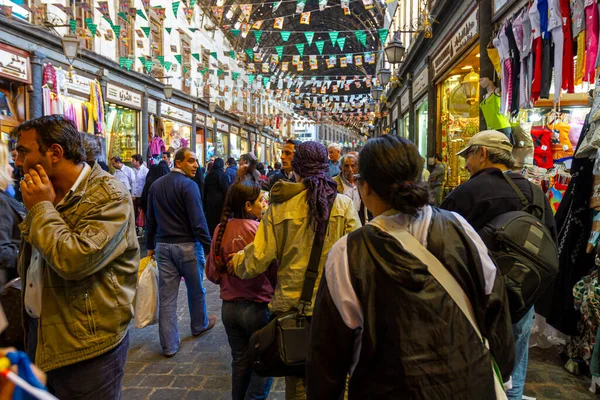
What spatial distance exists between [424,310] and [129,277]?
155 cm

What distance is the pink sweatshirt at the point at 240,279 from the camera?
299cm

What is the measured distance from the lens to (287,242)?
264cm

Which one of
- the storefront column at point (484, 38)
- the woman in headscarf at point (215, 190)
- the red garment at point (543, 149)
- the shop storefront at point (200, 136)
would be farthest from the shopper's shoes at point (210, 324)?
the shop storefront at point (200, 136)

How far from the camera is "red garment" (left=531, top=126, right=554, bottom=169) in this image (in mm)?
6043

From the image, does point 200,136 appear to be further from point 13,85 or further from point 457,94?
point 457,94

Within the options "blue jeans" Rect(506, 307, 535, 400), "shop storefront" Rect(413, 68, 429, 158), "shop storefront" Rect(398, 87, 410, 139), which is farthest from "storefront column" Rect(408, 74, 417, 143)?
"blue jeans" Rect(506, 307, 535, 400)

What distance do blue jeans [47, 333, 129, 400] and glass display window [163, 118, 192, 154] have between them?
1808cm

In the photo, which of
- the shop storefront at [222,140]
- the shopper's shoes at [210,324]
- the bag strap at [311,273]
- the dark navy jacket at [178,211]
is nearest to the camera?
the bag strap at [311,273]

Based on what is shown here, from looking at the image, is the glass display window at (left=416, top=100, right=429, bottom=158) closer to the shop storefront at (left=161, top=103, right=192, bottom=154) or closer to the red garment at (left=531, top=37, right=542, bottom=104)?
the red garment at (left=531, top=37, right=542, bottom=104)

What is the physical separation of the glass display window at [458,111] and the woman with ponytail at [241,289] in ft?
22.7

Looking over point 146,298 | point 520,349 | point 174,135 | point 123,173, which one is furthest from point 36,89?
point 520,349

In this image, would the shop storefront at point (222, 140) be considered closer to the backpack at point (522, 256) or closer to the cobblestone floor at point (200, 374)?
the cobblestone floor at point (200, 374)

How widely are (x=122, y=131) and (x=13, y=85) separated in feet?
16.8

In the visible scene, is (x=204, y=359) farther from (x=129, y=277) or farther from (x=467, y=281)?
(x=467, y=281)
